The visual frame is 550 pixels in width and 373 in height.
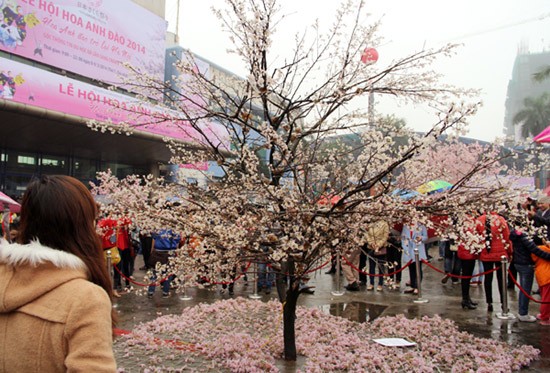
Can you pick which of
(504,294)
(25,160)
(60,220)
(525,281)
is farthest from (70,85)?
(60,220)

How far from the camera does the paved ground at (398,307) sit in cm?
666

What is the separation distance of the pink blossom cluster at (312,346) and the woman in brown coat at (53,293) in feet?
11.4

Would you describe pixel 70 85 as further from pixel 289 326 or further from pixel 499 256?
pixel 499 256

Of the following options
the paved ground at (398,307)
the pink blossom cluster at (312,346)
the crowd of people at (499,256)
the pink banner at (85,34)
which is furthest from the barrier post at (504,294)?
the pink banner at (85,34)

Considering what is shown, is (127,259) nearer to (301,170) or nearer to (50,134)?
(301,170)

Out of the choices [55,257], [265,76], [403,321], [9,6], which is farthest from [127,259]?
[9,6]

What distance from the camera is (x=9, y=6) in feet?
53.1

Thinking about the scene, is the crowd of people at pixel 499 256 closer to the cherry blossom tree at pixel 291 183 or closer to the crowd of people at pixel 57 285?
the cherry blossom tree at pixel 291 183

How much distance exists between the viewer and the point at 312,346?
5664 millimetres

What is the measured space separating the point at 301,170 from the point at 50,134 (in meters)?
15.2

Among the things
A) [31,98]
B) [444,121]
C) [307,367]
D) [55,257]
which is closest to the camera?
[55,257]

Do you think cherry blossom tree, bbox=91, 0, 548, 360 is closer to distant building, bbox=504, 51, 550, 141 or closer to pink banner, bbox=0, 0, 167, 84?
pink banner, bbox=0, 0, 167, 84

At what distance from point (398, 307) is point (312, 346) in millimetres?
3357

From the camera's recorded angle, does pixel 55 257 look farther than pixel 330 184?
No
